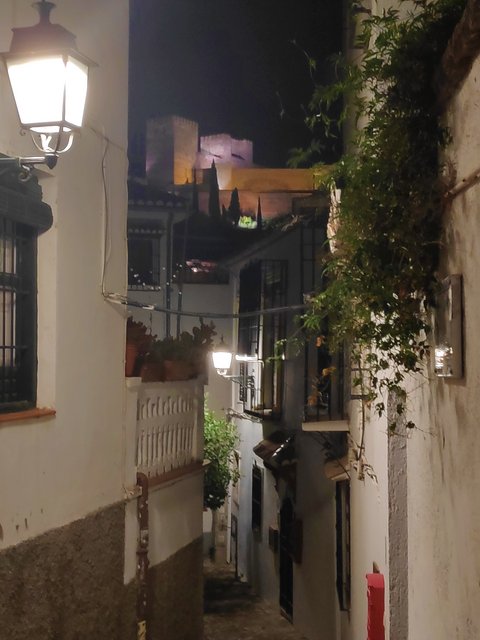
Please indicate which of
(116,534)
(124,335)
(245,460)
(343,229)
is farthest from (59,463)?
(245,460)

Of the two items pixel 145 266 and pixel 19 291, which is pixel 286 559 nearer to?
pixel 145 266

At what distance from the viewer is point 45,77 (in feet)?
15.9

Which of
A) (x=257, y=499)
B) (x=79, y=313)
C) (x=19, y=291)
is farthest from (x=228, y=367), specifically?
(x=19, y=291)

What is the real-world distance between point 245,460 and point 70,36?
18546mm

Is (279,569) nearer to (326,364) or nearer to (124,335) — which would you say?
(326,364)

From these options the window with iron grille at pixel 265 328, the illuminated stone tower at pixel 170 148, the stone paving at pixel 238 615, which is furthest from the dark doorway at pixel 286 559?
the illuminated stone tower at pixel 170 148

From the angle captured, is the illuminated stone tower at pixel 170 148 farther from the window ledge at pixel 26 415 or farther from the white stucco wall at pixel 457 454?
the white stucco wall at pixel 457 454

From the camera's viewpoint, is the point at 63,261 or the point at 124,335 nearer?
the point at 63,261

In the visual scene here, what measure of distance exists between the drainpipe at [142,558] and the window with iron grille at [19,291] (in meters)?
2.49

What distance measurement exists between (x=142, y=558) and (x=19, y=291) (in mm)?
3669

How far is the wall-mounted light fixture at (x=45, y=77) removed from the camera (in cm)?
482

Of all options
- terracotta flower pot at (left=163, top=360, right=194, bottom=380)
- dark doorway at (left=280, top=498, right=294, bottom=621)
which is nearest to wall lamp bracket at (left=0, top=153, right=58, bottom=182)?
terracotta flower pot at (left=163, top=360, right=194, bottom=380)

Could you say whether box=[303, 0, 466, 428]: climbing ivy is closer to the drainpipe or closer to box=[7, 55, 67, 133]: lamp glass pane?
box=[7, 55, 67, 133]: lamp glass pane

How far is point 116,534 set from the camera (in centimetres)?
796
